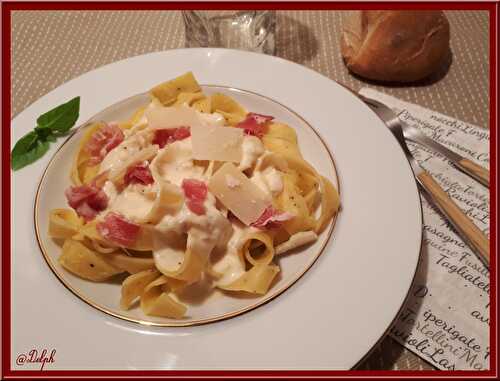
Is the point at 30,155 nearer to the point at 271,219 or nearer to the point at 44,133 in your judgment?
the point at 44,133

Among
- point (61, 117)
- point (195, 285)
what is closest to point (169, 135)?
point (61, 117)

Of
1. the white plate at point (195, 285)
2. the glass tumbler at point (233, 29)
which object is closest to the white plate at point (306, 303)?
the white plate at point (195, 285)

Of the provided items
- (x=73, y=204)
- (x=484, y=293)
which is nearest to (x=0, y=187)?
(x=73, y=204)

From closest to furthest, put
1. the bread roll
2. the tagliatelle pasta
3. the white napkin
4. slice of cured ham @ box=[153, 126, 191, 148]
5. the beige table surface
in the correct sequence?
1. the white napkin
2. the tagliatelle pasta
3. slice of cured ham @ box=[153, 126, 191, 148]
4. the bread roll
5. the beige table surface

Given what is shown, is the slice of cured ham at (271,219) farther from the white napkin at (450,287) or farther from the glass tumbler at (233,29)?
the glass tumbler at (233,29)

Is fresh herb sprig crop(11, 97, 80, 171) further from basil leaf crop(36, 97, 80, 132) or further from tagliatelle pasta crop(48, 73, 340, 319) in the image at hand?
tagliatelle pasta crop(48, 73, 340, 319)

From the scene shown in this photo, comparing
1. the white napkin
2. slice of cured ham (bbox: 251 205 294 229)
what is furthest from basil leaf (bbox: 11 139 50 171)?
the white napkin
